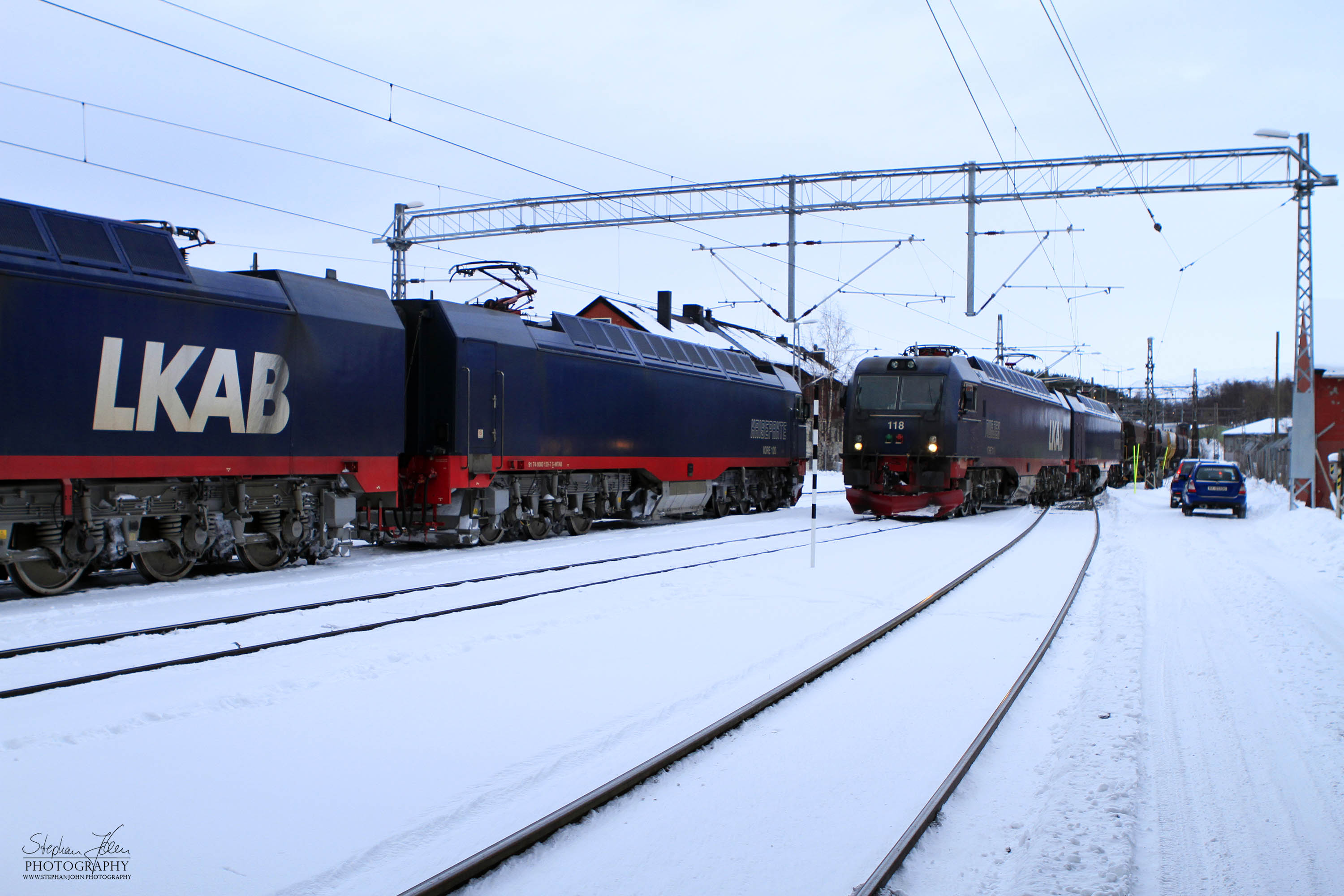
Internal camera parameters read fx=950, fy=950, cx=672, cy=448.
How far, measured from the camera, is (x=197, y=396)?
9.73 metres

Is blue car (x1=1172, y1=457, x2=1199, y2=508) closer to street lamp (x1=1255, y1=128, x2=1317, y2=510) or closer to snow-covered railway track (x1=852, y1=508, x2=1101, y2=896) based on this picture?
street lamp (x1=1255, y1=128, x2=1317, y2=510)

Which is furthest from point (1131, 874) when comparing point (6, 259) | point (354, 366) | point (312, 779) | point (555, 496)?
point (555, 496)

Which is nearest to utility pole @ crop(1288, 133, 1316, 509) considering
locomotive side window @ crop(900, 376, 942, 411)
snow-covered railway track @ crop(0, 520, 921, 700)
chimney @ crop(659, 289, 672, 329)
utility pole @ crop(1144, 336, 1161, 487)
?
locomotive side window @ crop(900, 376, 942, 411)

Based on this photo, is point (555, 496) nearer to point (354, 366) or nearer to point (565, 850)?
point (354, 366)

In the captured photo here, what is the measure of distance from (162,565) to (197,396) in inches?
71.0

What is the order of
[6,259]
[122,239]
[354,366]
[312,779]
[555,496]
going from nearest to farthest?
[312,779]
[6,259]
[122,239]
[354,366]
[555,496]

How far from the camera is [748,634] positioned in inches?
297

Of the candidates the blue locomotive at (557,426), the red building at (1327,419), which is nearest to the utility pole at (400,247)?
the blue locomotive at (557,426)

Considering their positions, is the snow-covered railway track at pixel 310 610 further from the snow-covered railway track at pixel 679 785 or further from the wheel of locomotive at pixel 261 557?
the snow-covered railway track at pixel 679 785

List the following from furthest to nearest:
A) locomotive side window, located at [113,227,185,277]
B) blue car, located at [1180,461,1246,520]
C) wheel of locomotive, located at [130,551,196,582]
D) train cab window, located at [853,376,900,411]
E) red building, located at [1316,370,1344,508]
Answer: red building, located at [1316,370,1344,508] < blue car, located at [1180,461,1246,520] < train cab window, located at [853,376,900,411] < wheel of locomotive, located at [130,551,196,582] < locomotive side window, located at [113,227,185,277]

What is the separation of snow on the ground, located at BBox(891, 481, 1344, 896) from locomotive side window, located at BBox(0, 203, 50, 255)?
875 cm

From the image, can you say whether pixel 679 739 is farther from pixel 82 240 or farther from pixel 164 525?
pixel 82 240

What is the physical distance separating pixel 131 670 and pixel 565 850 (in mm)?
3793

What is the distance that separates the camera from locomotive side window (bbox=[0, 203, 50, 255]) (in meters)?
8.27
